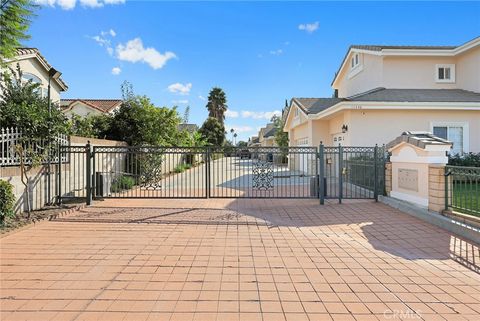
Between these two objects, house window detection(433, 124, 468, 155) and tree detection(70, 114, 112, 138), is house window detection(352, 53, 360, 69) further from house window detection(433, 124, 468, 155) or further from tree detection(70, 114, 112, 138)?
tree detection(70, 114, 112, 138)

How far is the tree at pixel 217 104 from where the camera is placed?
67.2m

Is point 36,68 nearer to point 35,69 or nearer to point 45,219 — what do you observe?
point 35,69

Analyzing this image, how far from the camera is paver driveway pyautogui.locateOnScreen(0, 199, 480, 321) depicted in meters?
3.77

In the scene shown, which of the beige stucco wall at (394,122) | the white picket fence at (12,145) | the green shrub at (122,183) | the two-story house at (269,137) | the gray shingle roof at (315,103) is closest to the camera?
the white picket fence at (12,145)

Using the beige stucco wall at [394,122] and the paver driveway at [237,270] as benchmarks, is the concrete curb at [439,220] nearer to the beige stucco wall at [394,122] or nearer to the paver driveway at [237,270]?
the paver driveway at [237,270]

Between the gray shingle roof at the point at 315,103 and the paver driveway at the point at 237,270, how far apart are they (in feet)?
42.7

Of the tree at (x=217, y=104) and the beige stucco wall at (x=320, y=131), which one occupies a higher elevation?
the tree at (x=217, y=104)

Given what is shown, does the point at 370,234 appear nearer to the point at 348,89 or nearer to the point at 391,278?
the point at 391,278

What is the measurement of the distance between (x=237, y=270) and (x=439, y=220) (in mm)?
5172

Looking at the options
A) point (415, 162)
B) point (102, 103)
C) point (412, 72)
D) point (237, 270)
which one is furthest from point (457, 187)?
point (102, 103)

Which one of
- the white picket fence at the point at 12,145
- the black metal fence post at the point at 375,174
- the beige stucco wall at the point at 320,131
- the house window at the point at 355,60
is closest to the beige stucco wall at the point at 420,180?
the black metal fence post at the point at 375,174

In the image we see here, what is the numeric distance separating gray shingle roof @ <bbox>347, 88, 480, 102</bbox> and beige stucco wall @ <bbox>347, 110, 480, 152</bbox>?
0.57m

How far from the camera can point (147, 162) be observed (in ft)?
52.4

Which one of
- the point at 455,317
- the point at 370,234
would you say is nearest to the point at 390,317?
the point at 455,317
